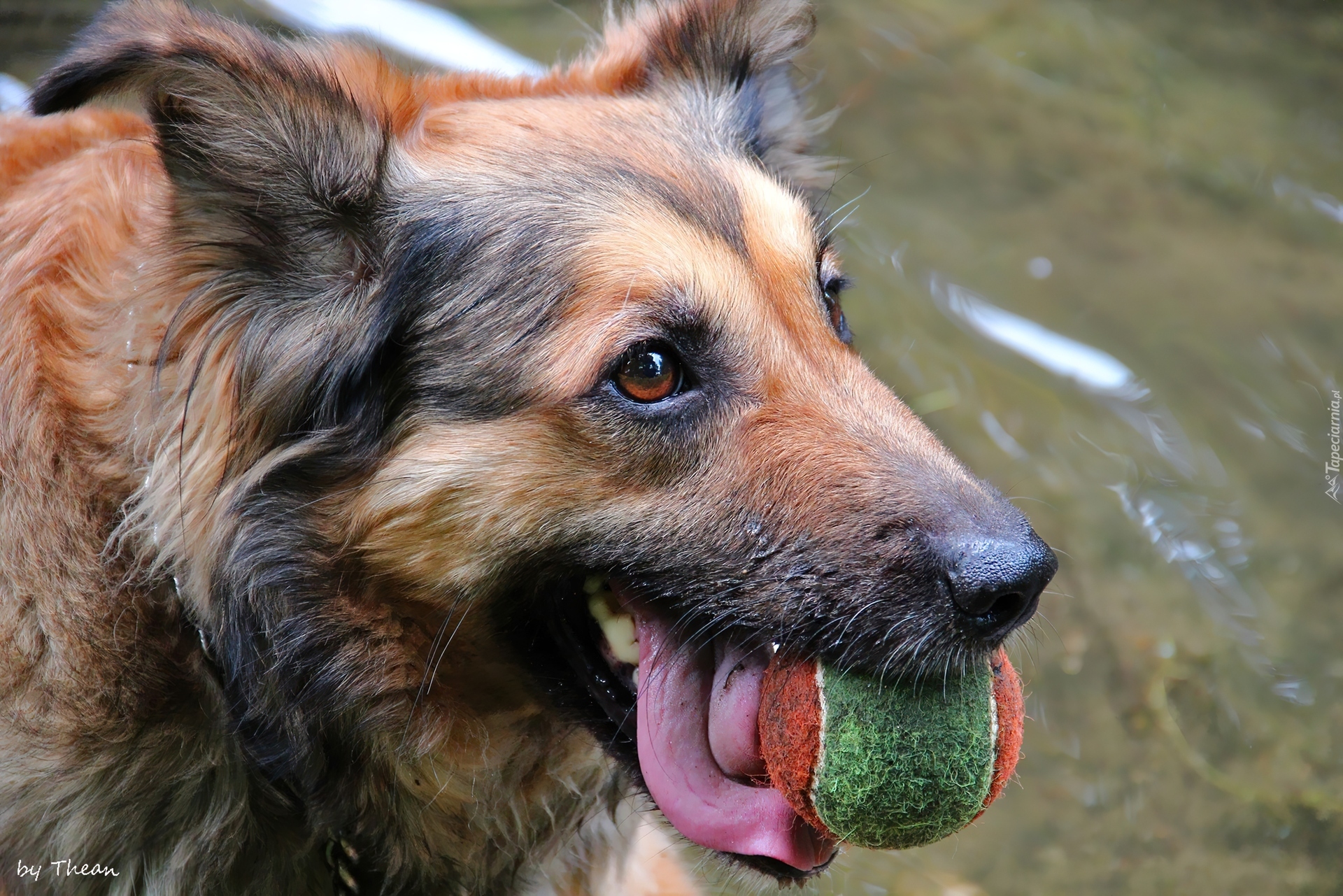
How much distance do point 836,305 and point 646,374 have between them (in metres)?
0.73

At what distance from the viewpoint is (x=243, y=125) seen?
2475 millimetres

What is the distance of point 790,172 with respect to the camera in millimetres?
3613

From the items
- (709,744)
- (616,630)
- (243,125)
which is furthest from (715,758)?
(243,125)

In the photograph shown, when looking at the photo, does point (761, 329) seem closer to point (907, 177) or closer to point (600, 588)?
point (600, 588)

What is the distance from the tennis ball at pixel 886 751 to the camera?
2.36 metres

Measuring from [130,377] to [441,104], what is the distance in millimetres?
972

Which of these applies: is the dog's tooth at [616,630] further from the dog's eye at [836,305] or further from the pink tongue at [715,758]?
the dog's eye at [836,305]

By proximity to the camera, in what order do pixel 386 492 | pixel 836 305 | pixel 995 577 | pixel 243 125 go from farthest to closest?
pixel 836 305 → pixel 386 492 → pixel 243 125 → pixel 995 577

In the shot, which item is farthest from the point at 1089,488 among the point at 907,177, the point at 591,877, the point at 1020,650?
the point at 591,877

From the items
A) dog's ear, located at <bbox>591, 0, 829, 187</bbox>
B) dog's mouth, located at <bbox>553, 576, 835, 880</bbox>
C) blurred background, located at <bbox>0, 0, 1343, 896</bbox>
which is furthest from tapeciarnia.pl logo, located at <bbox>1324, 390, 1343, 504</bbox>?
dog's mouth, located at <bbox>553, 576, 835, 880</bbox>

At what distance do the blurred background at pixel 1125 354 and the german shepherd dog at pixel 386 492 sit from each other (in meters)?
0.74

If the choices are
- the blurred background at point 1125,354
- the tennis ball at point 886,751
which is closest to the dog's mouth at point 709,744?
the tennis ball at point 886,751

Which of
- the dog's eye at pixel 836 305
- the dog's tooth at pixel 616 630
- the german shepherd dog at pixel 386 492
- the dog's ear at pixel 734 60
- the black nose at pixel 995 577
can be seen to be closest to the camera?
the black nose at pixel 995 577

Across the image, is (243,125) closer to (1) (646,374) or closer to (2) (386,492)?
(2) (386,492)
